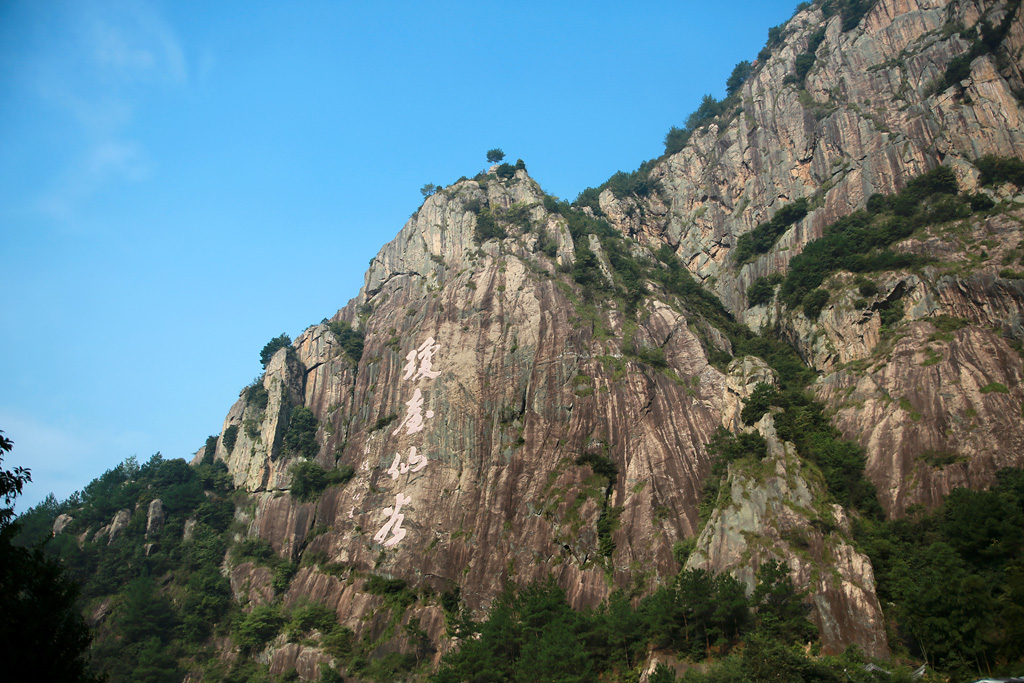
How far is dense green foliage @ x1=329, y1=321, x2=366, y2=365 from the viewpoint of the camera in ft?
230

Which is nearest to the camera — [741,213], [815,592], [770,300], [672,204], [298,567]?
[815,592]

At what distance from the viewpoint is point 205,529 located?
2415 inches

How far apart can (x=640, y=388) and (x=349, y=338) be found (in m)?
34.8

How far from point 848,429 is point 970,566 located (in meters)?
14.5

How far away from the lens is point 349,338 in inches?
2854

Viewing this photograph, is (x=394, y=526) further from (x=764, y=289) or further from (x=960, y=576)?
(x=764, y=289)

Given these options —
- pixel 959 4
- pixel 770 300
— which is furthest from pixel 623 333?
pixel 959 4

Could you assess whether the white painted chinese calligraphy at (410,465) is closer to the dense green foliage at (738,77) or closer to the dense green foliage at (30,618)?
the dense green foliage at (30,618)

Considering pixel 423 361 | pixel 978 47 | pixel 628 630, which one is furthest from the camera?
pixel 978 47

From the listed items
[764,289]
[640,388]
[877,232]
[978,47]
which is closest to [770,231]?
[764,289]

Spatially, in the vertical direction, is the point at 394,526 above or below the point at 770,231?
below

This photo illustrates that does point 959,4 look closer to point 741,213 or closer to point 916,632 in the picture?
point 741,213

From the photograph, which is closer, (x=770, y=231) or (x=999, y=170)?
(x=999, y=170)

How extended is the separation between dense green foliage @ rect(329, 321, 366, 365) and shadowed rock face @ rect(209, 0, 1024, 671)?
1.30m
